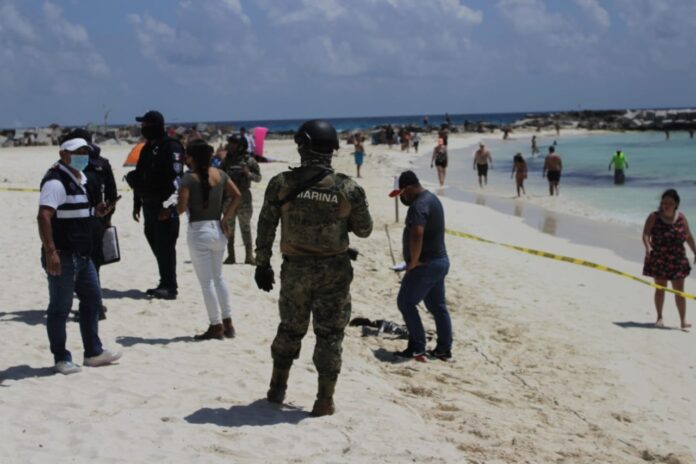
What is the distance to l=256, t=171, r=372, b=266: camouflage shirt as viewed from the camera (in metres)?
4.95

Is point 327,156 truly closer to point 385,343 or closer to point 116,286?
point 385,343

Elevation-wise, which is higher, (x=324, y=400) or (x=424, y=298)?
(x=424, y=298)

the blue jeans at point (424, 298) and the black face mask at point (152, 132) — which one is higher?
the black face mask at point (152, 132)

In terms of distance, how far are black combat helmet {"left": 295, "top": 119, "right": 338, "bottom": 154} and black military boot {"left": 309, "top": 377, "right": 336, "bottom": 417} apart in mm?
1532

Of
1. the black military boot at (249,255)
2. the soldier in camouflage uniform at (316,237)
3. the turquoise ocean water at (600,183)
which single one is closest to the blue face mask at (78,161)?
the soldier in camouflage uniform at (316,237)

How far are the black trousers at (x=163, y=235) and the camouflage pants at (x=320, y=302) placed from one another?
10.3ft

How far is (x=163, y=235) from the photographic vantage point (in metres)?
8.09

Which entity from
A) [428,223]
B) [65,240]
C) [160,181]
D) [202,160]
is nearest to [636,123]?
[428,223]

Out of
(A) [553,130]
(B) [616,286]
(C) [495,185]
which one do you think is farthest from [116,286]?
(A) [553,130]

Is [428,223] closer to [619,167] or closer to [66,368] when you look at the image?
[66,368]

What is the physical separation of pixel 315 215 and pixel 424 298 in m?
2.80

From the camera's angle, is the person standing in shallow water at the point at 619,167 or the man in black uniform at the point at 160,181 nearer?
the man in black uniform at the point at 160,181

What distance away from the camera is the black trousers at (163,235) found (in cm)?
806

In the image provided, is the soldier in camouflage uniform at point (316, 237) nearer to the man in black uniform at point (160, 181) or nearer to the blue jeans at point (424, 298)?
the blue jeans at point (424, 298)
